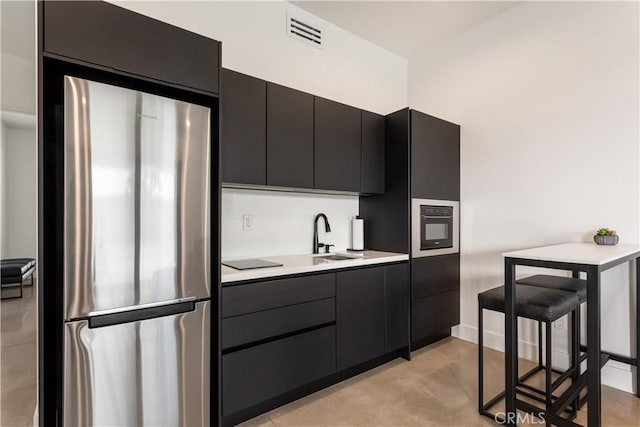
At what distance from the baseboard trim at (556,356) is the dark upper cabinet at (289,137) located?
7.03 ft

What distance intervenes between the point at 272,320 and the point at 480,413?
54.5 inches

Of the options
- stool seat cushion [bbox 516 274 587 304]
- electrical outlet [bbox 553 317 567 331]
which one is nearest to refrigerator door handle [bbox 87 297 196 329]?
stool seat cushion [bbox 516 274 587 304]

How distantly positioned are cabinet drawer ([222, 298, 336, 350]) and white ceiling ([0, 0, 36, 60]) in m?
1.79

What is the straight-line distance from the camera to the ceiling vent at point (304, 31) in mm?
2770

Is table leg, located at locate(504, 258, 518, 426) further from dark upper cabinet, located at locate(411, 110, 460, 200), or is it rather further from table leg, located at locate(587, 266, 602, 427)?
dark upper cabinet, located at locate(411, 110, 460, 200)

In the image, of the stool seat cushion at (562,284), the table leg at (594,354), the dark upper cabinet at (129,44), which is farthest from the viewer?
the stool seat cushion at (562,284)

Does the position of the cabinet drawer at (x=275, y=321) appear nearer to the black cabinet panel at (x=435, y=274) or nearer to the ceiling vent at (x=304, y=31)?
the black cabinet panel at (x=435, y=274)

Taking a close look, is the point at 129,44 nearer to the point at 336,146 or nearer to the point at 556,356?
the point at 336,146

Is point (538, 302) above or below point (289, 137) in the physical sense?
below

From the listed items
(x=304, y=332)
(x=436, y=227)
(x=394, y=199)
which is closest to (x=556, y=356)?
(x=436, y=227)

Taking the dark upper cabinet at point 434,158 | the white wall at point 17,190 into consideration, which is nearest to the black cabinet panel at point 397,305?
the dark upper cabinet at point 434,158

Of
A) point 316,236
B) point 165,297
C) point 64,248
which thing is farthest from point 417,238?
point 64,248

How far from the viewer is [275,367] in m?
1.93

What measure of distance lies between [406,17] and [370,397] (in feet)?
10.4
